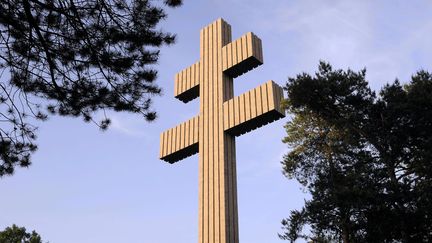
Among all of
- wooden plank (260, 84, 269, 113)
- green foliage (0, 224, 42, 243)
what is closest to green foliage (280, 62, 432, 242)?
wooden plank (260, 84, 269, 113)

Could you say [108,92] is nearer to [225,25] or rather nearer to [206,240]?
[206,240]

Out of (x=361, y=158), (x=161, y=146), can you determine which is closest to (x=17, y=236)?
(x=161, y=146)

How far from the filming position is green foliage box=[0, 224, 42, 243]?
2133 cm

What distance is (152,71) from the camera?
6109mm

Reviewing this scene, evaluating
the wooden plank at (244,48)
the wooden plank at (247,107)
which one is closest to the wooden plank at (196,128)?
the wooden plank at (247,107)

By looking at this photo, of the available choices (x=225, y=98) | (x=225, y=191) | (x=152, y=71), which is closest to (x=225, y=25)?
(x=225, y=98)

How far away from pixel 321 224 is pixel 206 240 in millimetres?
2605

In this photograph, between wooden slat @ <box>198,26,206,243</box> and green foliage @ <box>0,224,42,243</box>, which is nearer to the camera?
wooden slat @ <box>198,26,206,243</box>

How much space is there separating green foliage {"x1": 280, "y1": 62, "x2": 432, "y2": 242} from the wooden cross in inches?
56.7

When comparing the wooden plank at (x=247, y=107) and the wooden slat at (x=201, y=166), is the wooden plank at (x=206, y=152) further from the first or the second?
the wooden plank at (x=247, y=107)

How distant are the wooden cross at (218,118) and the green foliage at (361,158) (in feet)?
4.73

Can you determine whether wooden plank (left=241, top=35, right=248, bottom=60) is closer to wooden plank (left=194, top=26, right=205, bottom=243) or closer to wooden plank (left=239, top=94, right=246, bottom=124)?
wooden plank (left=239, top=94, right=246, bottom=124)

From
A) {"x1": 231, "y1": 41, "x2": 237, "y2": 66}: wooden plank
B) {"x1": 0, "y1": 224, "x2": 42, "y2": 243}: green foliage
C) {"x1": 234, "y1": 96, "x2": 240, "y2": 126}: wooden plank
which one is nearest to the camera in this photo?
{"x1": 234, "y1": 96, "x2": 240, "y2": 126}: wooden plank

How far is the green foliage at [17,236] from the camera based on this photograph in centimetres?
2133
